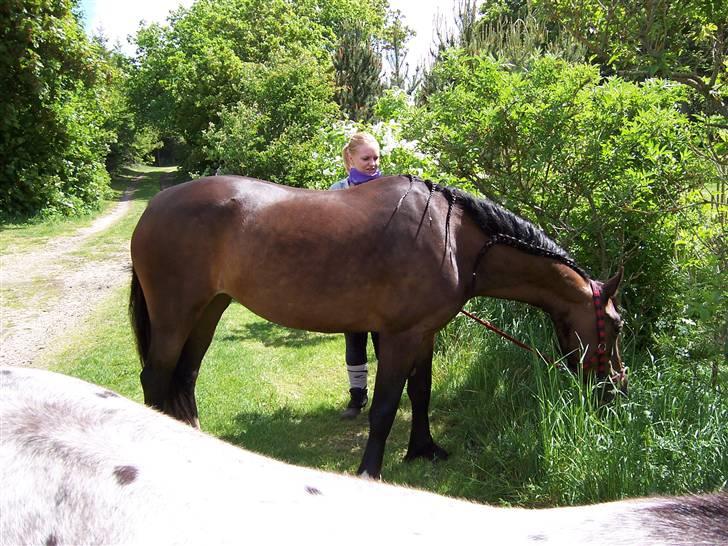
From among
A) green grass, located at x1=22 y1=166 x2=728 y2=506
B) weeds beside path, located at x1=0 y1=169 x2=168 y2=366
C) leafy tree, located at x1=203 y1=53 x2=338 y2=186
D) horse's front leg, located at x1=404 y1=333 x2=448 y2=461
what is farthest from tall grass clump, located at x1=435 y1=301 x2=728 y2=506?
leafy tree, located at x1=203 y1=53 x2=338 y2=186

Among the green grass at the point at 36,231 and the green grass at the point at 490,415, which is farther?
the green grass at the point at 36,231

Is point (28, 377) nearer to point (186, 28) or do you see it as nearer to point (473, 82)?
point (473, 82)

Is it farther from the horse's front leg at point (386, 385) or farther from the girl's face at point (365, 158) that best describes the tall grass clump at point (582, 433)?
the girl's face at point (365, 158)

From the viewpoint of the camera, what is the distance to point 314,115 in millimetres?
13312

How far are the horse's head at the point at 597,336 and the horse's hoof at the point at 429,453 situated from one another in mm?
1091

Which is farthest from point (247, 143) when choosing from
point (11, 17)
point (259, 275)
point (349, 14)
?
point (349, 14)

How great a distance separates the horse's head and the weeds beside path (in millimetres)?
5337

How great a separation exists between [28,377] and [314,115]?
489 inches

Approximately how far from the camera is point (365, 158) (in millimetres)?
4410

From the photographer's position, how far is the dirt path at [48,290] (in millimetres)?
6961

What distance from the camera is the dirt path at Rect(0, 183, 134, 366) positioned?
696 centimetres

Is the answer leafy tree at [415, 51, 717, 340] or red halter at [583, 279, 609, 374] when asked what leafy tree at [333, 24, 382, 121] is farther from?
red halter at [583, 279, 609, 374]

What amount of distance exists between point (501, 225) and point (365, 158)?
1229mm

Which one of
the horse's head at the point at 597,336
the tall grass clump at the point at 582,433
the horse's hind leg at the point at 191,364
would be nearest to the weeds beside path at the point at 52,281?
the horse's hind leg at the point at 191,364
